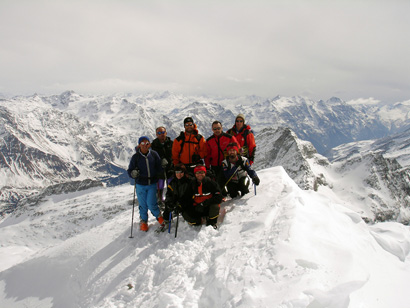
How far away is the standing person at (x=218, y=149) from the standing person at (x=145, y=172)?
9.78 ft

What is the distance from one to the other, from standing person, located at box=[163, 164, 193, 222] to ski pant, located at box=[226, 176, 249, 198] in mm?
2899

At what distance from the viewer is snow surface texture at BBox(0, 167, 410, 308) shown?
596cm

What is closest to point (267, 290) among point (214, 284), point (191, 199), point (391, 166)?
point (214, 284)

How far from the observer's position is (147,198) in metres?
11.5

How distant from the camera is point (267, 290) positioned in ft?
19.1

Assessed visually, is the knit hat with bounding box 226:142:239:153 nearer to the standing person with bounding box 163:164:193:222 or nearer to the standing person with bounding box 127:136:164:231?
the standing person with bounding box 163:164:193:222

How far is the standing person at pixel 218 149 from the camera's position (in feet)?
39.8

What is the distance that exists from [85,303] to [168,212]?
4.57 m

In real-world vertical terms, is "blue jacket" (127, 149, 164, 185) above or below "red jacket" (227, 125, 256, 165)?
below

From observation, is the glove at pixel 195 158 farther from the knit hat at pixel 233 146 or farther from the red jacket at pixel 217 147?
the knit hat at pixel 233 146

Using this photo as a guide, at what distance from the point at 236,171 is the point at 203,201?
8.89 feet

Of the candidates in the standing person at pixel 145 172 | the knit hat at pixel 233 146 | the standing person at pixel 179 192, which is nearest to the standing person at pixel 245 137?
the knit hat at pixel 233 146

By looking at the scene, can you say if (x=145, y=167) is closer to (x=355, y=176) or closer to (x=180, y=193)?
(x=180, y=193)

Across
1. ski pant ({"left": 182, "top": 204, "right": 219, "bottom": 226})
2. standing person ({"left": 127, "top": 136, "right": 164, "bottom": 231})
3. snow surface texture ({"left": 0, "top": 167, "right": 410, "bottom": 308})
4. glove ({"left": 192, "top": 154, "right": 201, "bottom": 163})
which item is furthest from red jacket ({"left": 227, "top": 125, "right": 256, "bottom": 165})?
standing person ({"left": 127, "top": 136, "right": 164, "bottom": 231})
